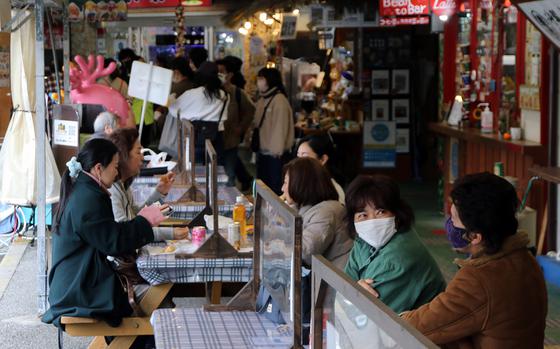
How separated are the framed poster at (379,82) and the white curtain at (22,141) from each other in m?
7.33

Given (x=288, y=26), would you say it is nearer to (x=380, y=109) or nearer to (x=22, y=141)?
(x=380, y=109)

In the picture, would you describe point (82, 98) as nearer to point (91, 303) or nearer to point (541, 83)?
point (541, 83)

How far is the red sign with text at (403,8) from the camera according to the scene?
1244 centimetres

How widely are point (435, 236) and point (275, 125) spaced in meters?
2.50

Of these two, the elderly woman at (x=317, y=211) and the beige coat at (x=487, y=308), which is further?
the elderly woman at (x=317, y=211)

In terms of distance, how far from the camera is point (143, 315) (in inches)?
218

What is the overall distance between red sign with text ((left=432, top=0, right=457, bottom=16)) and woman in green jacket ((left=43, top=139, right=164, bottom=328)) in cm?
718

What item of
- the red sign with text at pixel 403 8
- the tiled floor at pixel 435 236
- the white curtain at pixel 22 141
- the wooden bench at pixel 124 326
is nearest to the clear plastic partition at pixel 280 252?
the wooden bench at pixel 124 326

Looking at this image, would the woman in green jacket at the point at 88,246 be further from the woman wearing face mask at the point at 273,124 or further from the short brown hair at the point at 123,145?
the woman wearing face mask at the point at 273,124

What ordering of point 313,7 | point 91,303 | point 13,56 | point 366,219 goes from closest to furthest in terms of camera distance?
point 366,219 → point 91,303 → point 13,56 → point 313,7

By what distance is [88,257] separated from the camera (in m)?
5.40

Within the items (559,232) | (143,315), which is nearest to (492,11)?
(559,232)

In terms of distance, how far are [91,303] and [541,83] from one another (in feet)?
17.5

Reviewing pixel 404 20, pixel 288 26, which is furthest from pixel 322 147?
pixel 288 26
